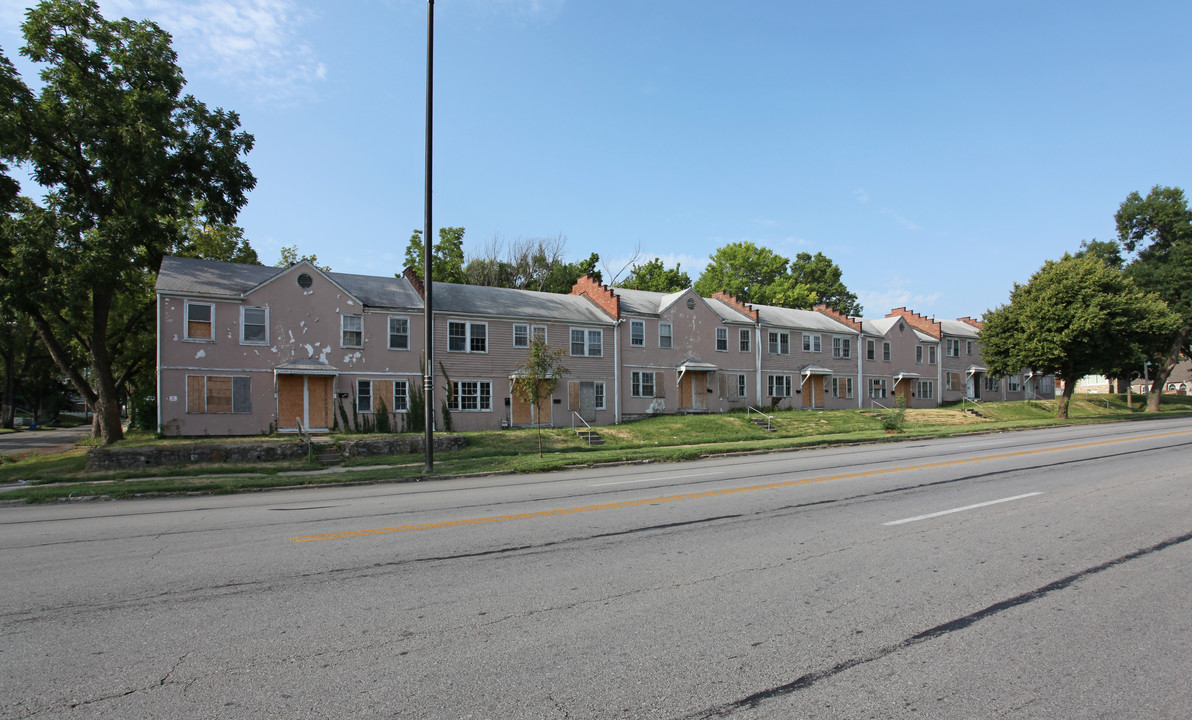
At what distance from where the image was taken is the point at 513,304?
33500 mm

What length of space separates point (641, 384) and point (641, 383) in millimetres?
56

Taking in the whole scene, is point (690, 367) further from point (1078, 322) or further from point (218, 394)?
point (218, 394)

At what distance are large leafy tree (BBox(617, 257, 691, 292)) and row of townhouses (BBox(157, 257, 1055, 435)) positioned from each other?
15514 millimetres

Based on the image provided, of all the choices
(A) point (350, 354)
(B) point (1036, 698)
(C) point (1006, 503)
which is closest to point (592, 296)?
(A) point (350, 354)

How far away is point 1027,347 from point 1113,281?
19.1 ft

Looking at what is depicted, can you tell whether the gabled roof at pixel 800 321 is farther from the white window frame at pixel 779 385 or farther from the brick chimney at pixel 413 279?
the brick chimney at pixel 413 279

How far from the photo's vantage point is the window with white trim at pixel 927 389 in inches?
1986

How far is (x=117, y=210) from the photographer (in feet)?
86.2

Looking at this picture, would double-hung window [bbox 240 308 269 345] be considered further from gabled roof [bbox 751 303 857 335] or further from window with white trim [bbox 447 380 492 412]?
gabled roof [bbox 751 303 857 335]

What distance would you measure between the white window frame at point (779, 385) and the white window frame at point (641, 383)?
892 cm

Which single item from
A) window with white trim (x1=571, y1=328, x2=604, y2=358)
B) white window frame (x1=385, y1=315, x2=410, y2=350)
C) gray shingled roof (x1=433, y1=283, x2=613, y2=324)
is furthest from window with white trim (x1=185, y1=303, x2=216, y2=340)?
window with white trim (x1=571, y1=328, x2=604, y2=358)

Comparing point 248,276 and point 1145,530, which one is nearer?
point 1145,530

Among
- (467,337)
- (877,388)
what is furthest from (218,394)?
(877,388)

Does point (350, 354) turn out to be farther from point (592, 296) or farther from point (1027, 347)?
point (1027, 347)
